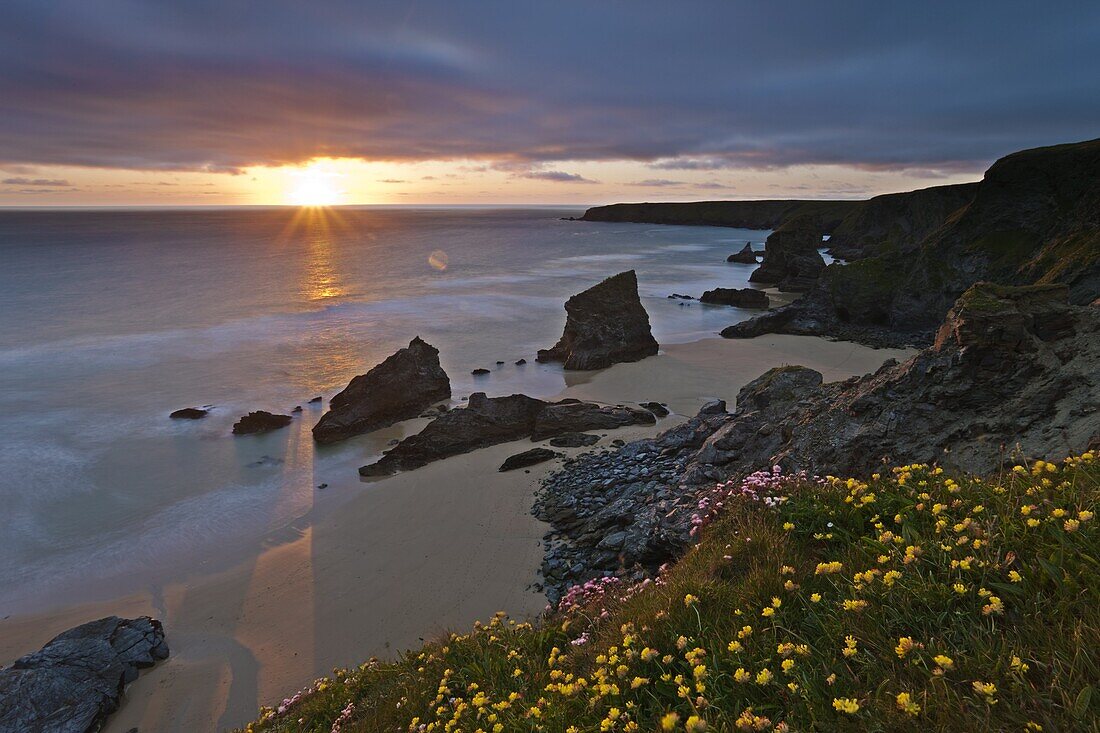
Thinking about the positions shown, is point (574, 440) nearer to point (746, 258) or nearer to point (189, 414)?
point (189, 414)

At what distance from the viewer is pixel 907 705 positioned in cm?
271

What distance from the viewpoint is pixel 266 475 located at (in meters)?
20.5

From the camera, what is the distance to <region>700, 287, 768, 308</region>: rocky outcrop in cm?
5503

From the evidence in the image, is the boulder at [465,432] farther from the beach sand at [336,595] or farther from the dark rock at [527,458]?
the dark rock at [527,458]

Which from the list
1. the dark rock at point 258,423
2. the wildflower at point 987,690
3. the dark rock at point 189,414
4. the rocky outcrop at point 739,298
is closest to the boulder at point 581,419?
the dark rock at point 258,423

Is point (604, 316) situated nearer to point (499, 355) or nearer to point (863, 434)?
point (499, 355)

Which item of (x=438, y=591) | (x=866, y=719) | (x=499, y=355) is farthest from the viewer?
(x=499, y=355)

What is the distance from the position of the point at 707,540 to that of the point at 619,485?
9.33 m

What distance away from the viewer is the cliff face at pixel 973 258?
3234 centimetres

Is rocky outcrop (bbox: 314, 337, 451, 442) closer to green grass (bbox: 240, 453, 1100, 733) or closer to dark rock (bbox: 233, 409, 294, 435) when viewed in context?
dark rock (bbox: 233, 409, 294, 435)

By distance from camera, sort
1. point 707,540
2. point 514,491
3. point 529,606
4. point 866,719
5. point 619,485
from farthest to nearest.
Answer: point 514,491 < point 619,485 < point 529,606 < point 707,540 < point 866,719

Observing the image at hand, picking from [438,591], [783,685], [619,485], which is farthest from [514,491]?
[783,685]

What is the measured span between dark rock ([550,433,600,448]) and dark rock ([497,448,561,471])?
0.94 m

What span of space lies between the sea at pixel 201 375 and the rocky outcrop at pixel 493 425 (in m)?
2.10
